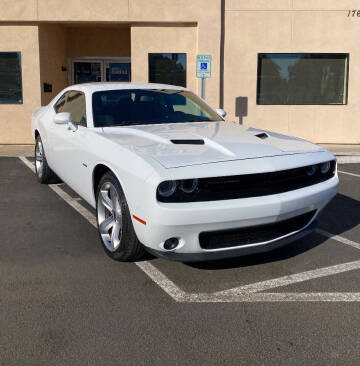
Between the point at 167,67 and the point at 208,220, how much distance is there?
31.8 ft

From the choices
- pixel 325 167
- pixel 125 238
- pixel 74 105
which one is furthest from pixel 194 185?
pixel 74 105

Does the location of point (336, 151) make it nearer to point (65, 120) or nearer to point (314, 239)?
point (314, 239)

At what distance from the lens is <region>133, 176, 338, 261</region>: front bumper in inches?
126

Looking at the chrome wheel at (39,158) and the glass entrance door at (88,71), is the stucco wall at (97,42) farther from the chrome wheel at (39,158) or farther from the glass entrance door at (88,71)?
the chrome wheel at (39,158)

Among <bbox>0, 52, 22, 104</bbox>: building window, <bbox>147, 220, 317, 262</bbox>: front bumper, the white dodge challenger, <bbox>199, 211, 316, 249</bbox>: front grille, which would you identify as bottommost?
<bbox>147, 220, 317, 262</bbox>: front bumper

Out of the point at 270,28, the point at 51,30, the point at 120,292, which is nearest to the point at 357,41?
the point at 270,28

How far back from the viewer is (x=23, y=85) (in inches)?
479

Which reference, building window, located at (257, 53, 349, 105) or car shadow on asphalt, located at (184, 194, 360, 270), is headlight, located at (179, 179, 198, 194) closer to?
car shadow on asphalt, located at (184, 194, 360, 270)

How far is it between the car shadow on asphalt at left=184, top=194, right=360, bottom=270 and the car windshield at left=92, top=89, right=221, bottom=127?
1.69m

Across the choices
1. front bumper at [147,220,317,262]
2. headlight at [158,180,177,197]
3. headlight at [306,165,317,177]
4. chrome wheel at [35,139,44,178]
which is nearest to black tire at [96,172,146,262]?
front bumper at [147,220,317,262]

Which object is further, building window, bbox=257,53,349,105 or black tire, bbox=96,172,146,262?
building window, bbox=257,53,349,105

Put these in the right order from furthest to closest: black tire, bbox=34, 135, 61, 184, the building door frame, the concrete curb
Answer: the building door frame < the concrete curb < black tire, bbox=34, 135, 61, 184

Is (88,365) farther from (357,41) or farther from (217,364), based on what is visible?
(357,41)

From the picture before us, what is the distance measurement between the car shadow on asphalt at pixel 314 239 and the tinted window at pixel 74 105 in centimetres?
207
